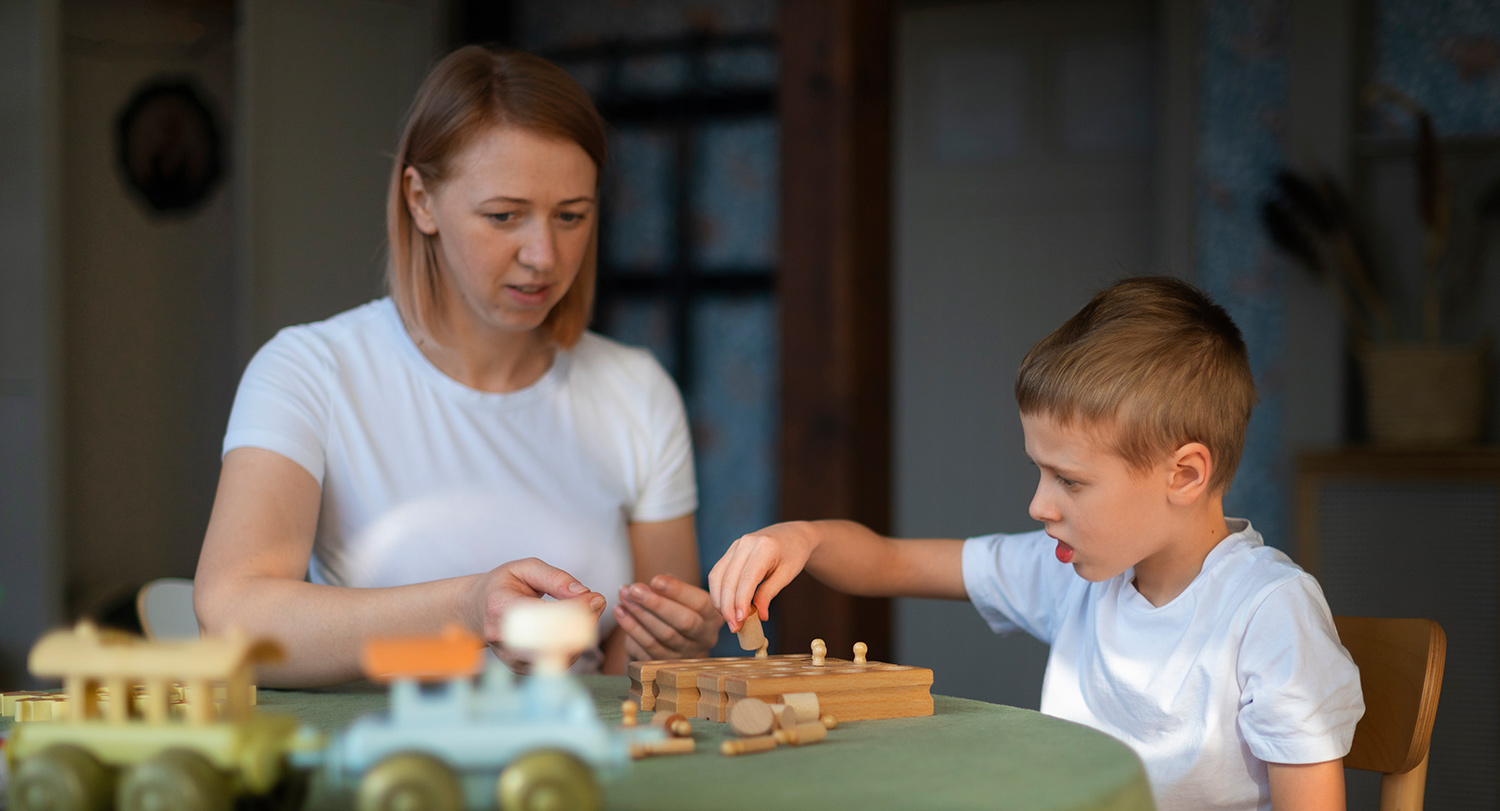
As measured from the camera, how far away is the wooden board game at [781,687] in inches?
42.9

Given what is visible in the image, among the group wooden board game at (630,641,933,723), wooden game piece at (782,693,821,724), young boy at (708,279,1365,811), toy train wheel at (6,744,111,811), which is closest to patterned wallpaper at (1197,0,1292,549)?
young boy at (708,279,1365,811)

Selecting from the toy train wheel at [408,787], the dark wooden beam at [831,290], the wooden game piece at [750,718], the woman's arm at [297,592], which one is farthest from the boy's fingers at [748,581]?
the dark wooden beam at [831,290]

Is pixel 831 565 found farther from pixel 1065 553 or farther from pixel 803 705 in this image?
pixel 803 705

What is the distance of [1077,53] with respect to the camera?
14.2ft

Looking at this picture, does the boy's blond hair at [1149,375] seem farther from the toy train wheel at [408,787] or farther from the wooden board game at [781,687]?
the toy train wheel at [408,787]

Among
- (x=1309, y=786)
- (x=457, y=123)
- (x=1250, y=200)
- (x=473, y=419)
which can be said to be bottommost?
(x=1309, y=786)

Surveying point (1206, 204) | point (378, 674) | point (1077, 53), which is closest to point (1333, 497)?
point (1206, 204)

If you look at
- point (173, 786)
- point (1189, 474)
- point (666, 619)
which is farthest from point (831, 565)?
point (173, 786)

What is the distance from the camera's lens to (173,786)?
67cm

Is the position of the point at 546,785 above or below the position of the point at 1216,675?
above

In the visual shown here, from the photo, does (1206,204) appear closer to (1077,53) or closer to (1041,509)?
(1077,53)

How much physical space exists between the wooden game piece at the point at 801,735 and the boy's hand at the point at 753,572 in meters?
0.24

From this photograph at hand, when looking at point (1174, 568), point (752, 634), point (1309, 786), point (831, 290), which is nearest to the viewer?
point (1309, 786)

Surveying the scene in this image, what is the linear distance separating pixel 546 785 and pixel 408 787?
2.8 inches
